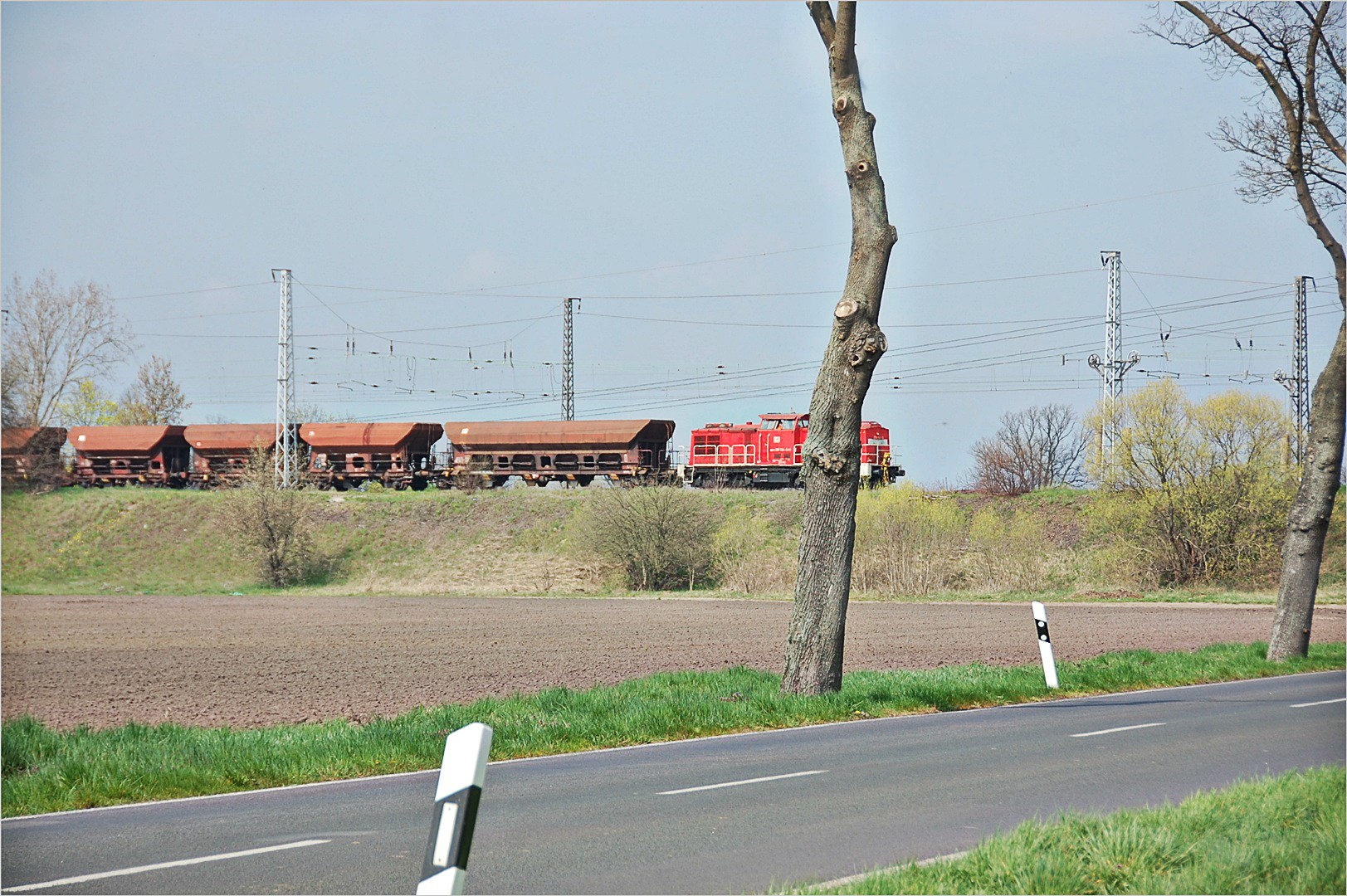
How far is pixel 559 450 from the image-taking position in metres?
62.5

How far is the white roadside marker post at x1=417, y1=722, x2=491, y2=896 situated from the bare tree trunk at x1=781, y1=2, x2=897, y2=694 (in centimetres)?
1068

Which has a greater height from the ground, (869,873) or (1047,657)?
(869,873)

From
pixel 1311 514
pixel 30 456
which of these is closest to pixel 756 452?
pixel 1311 514

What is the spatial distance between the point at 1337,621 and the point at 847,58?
24.1 m

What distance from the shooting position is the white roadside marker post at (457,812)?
11.0 ft

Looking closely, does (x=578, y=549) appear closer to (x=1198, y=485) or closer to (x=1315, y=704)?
(x=1198, y=485)

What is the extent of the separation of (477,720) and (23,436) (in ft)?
21.7

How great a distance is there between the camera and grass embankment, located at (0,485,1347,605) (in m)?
44.3

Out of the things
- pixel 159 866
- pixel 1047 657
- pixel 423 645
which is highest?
pixel 159 866

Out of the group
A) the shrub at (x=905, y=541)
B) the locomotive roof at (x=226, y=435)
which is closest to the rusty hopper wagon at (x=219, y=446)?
the locomotive roof at (x=226, y=435)

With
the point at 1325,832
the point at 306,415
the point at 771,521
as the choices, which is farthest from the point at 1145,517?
the point at 306,415

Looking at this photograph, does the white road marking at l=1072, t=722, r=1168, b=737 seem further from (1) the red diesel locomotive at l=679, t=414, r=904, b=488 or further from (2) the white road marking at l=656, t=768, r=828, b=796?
(1) the red diesel locomotive at l=679, t=414, r=904, b=488

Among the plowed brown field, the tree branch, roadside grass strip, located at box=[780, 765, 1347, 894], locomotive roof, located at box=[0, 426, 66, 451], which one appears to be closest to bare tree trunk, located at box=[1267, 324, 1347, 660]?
the plowed brown field

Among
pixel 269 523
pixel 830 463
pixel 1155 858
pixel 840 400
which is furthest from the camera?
pixel 269 523
